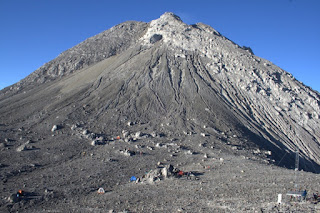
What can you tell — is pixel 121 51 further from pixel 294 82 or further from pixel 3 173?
pixel 3 173

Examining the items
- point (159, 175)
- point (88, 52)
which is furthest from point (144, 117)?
point (88, 52)

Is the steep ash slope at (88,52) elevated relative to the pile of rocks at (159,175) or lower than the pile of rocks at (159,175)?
elevated

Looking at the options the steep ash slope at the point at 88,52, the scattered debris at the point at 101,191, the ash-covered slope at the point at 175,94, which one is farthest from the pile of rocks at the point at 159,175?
the steep ash slope at the point at 88,52

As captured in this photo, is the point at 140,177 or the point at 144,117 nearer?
the point at 140,177

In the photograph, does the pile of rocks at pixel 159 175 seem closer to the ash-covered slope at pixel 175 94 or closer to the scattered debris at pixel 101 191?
the scattered debris at pixel 101 191

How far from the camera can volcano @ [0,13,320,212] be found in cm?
1964

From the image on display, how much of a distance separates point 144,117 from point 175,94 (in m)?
6.58

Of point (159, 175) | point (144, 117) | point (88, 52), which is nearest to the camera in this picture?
point (159, 175)

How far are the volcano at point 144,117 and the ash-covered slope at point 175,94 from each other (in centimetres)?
15

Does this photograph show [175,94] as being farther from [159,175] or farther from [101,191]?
[101,191]

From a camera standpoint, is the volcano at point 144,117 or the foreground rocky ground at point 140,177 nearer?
the foreground rocky ground at point 140,177

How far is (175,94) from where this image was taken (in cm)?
3831

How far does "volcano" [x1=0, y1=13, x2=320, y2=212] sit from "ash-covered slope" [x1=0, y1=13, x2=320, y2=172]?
0.49ft

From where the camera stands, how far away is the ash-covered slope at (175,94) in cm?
3234
